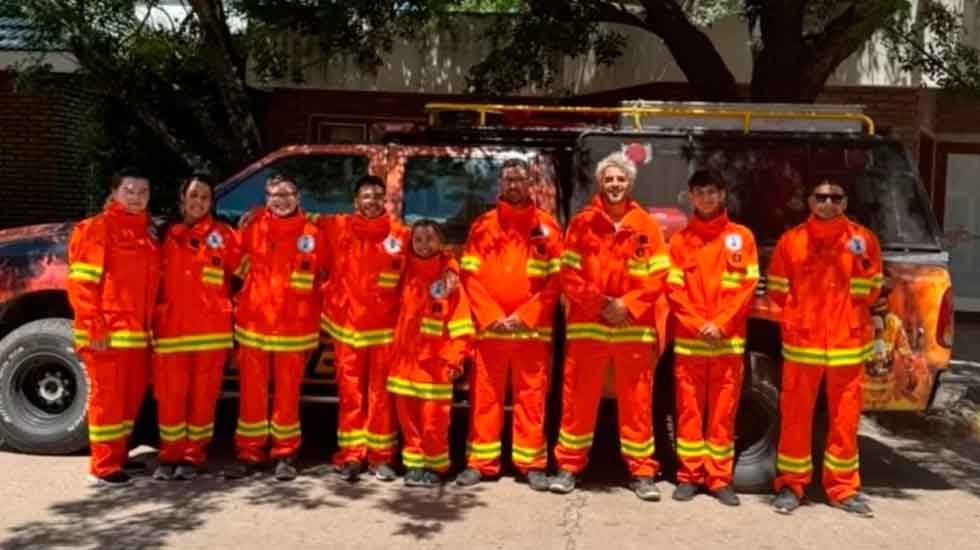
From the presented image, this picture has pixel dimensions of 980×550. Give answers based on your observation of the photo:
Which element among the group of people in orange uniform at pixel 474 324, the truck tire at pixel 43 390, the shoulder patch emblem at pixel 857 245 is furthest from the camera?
the truck tire at pixel 43 390

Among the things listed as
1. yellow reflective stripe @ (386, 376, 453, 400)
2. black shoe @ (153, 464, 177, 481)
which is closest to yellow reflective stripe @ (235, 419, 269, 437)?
black shoe @ (153, 464, 177, 481)

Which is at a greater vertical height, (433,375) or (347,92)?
(347,92)

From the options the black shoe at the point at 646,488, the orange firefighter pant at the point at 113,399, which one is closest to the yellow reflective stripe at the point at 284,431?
the orange firefighter pant at the point at 113,399

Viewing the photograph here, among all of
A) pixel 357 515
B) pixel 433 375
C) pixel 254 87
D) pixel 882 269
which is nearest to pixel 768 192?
pixel 882 269

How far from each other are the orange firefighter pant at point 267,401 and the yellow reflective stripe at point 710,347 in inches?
83.5

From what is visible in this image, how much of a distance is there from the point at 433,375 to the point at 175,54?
17.3 feet

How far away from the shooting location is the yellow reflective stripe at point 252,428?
→ 589 centimetres

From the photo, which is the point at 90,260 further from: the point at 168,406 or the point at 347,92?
the point at 347,92

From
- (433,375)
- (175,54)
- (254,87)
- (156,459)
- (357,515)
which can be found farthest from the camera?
(254,87)

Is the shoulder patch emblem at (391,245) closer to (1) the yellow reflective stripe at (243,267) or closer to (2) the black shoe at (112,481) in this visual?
(1) the yellow reflective stripe at (243,267)

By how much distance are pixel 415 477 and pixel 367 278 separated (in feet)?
3.79

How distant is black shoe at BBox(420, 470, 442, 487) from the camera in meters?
5.80

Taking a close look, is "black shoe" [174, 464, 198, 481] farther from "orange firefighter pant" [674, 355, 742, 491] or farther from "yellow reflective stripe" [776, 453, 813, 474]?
"yellow reflective stripe" [776, 453, 813, 474]

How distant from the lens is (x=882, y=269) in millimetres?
5469
